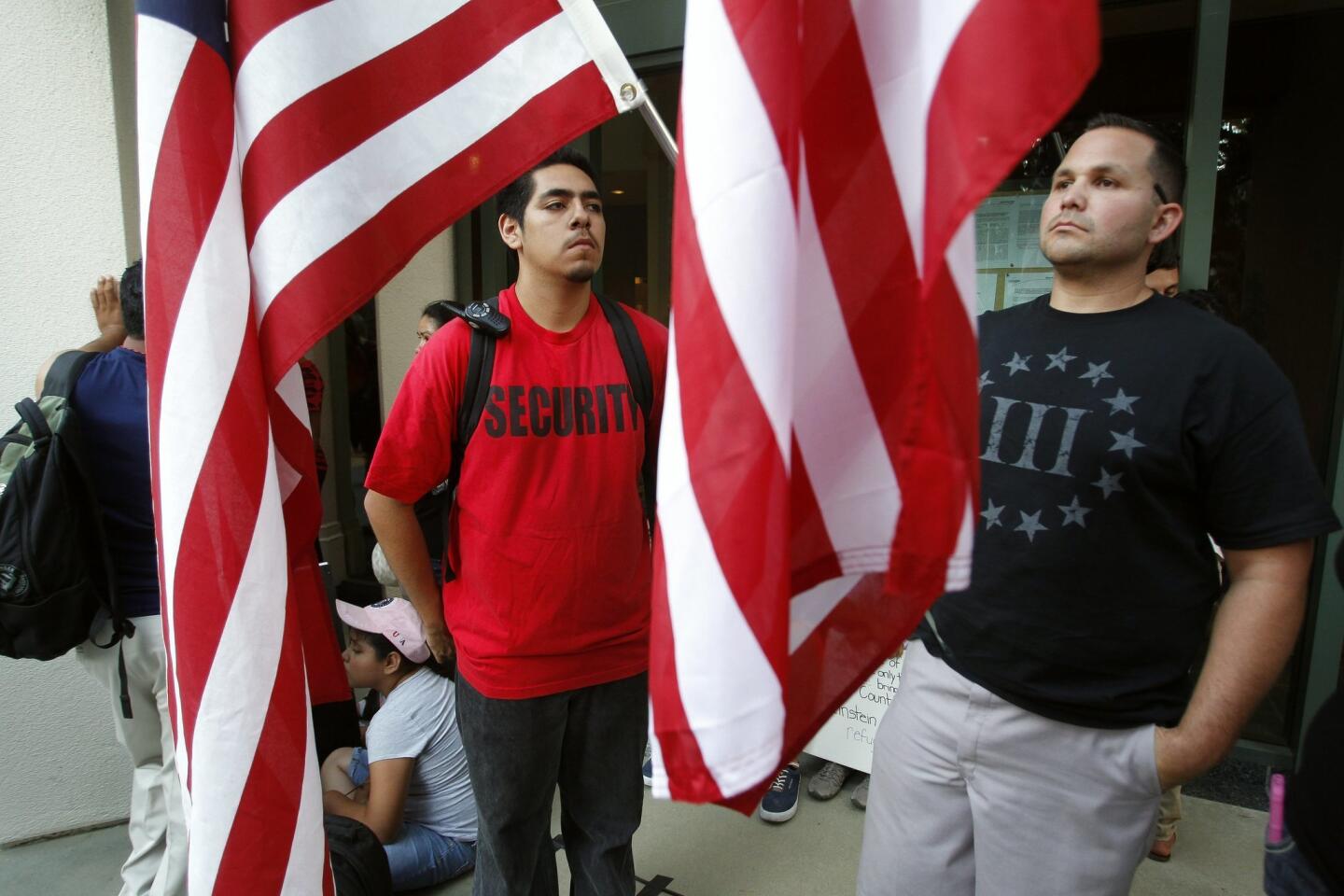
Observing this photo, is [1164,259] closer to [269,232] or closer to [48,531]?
[269,232]

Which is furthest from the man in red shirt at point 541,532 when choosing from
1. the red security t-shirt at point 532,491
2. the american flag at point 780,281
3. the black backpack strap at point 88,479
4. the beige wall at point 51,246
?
the beige wall at point 51,246

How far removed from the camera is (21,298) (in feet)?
10.5

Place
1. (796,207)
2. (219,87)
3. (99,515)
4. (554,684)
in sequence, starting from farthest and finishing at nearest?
(99,515), (554,684), (219,87), (796,207)

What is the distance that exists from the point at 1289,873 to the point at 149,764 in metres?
3.16

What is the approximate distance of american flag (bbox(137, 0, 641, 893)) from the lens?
3.68 feet

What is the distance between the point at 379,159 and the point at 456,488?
1107 millimetres

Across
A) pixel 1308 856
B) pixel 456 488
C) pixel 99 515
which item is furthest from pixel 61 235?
pixel 1308 856

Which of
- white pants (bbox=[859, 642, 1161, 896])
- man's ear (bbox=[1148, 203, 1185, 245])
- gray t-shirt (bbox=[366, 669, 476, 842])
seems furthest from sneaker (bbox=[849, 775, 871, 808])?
man's ear (bbox=[1148, 203, 1185, 245])

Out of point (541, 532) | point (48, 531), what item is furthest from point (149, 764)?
point (541, 532)

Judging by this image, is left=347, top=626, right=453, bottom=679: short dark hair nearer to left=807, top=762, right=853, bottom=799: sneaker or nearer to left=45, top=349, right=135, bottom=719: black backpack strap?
left=45, top=349, right=135, bottom=719: black backpack strap

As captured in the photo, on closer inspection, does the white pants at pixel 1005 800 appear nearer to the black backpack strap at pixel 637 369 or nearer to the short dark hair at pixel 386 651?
the black backpack strap at pixel 637 369

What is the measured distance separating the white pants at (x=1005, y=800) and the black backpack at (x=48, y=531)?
2.37 m

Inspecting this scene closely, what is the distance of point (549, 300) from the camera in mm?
2213

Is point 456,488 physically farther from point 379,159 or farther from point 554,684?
point 379,159
